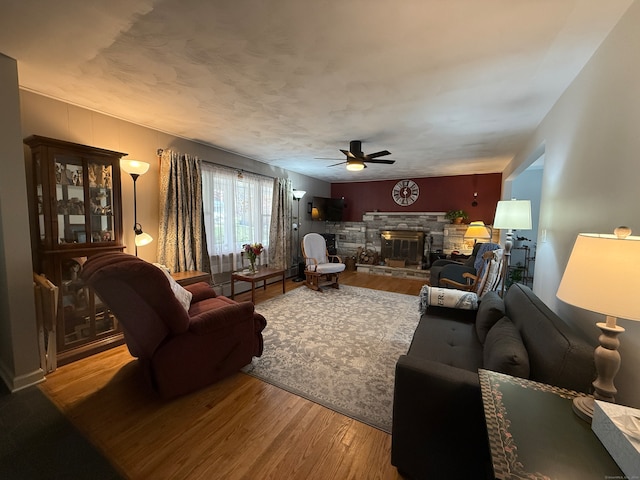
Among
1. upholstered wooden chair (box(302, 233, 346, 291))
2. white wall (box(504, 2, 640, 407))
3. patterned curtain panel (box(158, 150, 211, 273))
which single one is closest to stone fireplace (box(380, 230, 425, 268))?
upholstered wooden chair (box(302, 233, 346, 291))

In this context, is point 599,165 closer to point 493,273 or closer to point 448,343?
point 448,343

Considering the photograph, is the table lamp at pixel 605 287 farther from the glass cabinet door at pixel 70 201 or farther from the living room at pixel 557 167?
A: the glass cabinet door at pixel 70 201

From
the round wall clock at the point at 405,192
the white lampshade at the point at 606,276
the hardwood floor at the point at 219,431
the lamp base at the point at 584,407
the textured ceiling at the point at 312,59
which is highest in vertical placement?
the textured ceiling at the point at 312,59

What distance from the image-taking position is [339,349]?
8.64ft

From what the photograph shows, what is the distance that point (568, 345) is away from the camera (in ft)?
3.67

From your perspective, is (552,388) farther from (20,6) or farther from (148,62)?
(20,6)

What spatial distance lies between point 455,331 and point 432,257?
4.09m

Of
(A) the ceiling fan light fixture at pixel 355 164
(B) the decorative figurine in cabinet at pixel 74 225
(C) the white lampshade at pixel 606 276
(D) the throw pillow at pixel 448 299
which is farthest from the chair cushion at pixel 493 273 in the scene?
(B) the decorative figurine in cabinet at pixel 74 225

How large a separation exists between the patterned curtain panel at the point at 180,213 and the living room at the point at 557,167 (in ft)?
0.67

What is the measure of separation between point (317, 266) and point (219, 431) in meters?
3.36

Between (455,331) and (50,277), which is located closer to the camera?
(455,331)

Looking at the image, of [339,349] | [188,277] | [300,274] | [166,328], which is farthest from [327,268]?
[166,328]

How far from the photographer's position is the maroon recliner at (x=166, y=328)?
1573mm

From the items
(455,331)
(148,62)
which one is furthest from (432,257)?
(148,62)
